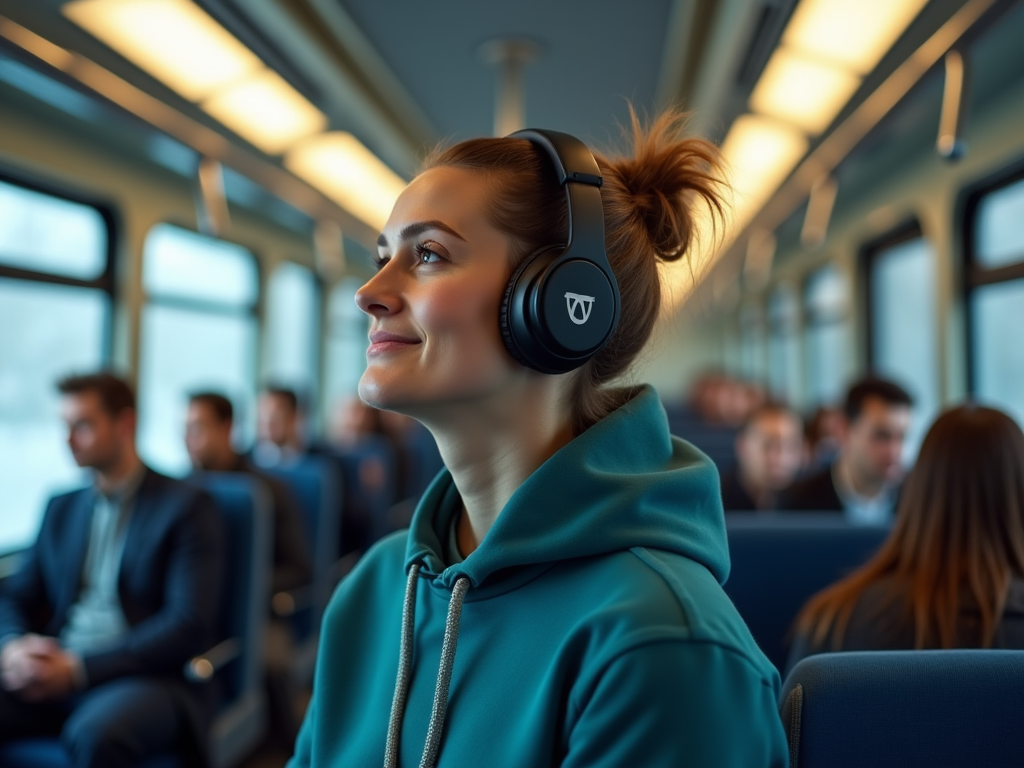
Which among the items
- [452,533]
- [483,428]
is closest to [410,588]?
[452,533]

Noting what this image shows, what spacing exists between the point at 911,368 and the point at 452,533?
18.7ft

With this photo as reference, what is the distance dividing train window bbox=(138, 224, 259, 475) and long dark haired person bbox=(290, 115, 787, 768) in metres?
3.80

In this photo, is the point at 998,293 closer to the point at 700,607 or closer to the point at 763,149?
the point at 763,149

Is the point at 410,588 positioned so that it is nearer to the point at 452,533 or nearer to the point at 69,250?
the point at 452,533

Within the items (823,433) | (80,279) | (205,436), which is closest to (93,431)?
(205,436)

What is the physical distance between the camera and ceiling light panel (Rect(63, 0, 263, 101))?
2604 mm

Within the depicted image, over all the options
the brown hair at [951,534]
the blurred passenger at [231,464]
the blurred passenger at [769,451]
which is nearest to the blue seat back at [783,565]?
the brown hair at [951,534]

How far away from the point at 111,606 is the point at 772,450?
2849mm

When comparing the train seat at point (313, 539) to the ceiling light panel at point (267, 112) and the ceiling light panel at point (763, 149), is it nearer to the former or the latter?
the ceiling light panel at point (267, 112)

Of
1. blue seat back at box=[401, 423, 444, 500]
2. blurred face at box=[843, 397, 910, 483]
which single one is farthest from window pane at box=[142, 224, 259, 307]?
blurred face at box=[843, 397, 910, 483]

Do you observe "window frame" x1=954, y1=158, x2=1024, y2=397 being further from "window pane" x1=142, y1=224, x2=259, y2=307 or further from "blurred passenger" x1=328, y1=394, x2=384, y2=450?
"window pane" x1=142, y1=224, x2=259, y2=307

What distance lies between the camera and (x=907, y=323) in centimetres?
618

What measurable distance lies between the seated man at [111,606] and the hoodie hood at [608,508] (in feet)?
5.87

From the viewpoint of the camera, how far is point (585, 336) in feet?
3.32
